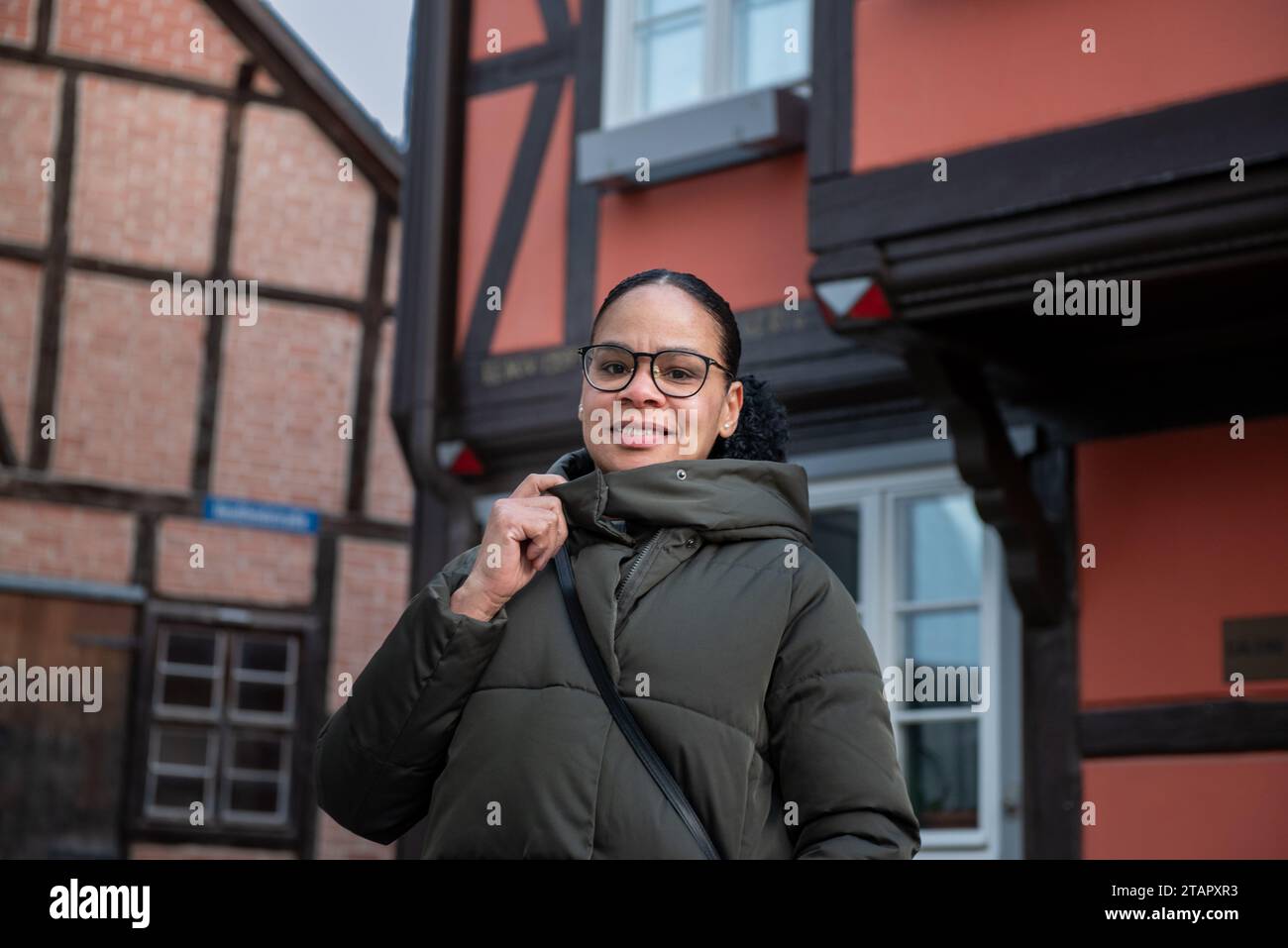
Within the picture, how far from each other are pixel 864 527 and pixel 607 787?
17.8ft

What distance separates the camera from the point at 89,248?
1249 centimetres

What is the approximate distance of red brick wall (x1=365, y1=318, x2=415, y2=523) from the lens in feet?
43.3

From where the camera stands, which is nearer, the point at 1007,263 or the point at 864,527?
the point at 1007,263

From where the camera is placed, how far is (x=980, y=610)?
690cm

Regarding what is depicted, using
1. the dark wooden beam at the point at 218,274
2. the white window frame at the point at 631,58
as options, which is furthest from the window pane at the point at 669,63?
the dark wooden beam at the point at 218,274

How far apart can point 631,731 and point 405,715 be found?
235 millimetres

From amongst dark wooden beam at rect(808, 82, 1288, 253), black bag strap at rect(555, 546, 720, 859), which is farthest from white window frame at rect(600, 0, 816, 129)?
black bag strap at rect(555, 546, 720, 859)

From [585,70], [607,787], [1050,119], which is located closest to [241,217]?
[585,70]

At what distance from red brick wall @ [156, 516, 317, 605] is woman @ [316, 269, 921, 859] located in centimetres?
1064

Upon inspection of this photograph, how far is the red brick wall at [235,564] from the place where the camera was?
1241cm

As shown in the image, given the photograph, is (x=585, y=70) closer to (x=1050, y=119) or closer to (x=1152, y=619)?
(x=1050, y=119)

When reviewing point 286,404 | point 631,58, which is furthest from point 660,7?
point 286,404
